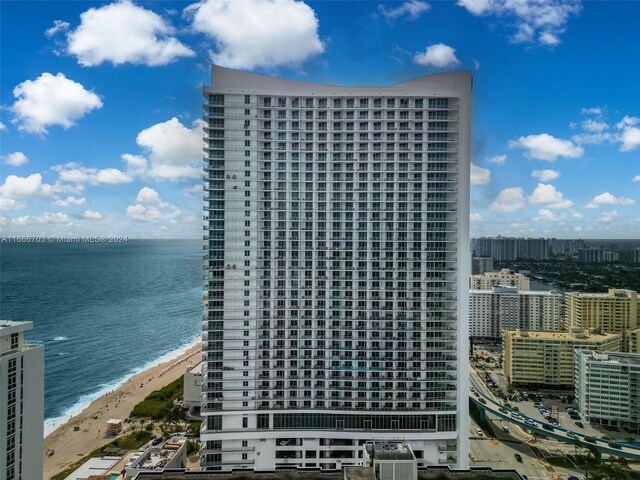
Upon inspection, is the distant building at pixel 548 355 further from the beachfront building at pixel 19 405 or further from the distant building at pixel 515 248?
the distant building at pixel 515 248

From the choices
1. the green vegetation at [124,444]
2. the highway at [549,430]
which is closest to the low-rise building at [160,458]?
the green vegetation at [124,444]

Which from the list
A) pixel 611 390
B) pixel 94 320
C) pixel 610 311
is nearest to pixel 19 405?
pixel 611 390

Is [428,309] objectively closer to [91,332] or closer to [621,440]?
[621,440]

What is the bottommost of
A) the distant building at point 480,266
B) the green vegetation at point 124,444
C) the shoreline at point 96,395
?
the shoreline at point 96,395

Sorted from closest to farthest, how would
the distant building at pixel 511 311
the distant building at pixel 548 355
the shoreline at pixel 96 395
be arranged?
the shoreline at pixel 96 395 < the distant building at pixel 548 355 < the distant building at pixel 511 311

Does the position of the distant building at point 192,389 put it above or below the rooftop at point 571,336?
below
